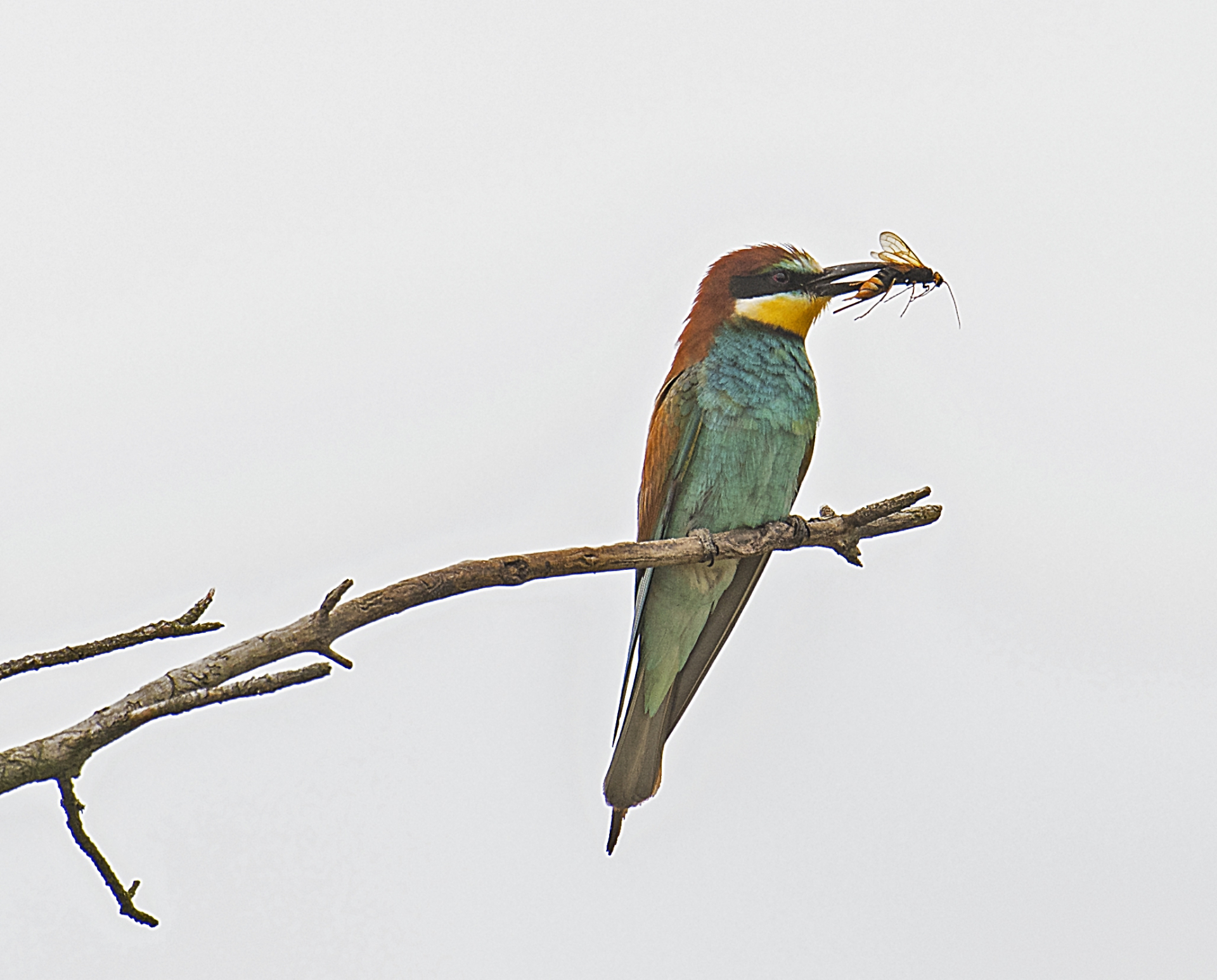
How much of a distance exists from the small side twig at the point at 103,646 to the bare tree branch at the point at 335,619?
71mm

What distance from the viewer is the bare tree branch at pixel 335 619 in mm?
1466

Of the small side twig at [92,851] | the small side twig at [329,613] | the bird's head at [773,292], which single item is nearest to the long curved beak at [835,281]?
the bird's head at [773,292]

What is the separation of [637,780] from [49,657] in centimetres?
129

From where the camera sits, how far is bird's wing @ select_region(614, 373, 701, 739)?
2455mm

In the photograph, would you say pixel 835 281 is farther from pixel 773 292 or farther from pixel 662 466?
pixel 662 466

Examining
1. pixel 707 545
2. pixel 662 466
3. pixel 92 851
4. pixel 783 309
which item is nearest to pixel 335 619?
pixel 92 851

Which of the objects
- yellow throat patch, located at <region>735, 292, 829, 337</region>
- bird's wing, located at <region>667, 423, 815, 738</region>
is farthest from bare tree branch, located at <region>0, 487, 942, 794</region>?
yellow throat patch, located at <region>735, 292, 829, 337</region>

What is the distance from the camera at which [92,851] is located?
1.47m

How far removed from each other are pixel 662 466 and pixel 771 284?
47cm

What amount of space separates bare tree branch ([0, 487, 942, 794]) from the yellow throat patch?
0.56 meters

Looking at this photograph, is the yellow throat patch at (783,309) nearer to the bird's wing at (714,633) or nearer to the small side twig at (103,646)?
the bird's wing at (714,633)

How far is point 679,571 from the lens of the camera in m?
2.53

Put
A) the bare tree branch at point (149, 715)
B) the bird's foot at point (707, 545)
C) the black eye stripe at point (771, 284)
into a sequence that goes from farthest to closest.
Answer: the black eye stripe at point (771, 284)
the bird's foot at point (707, 545)
the bare tree branch at point (149, 715)

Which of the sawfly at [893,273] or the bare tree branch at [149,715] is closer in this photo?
the bare tree branch at [149,715]
